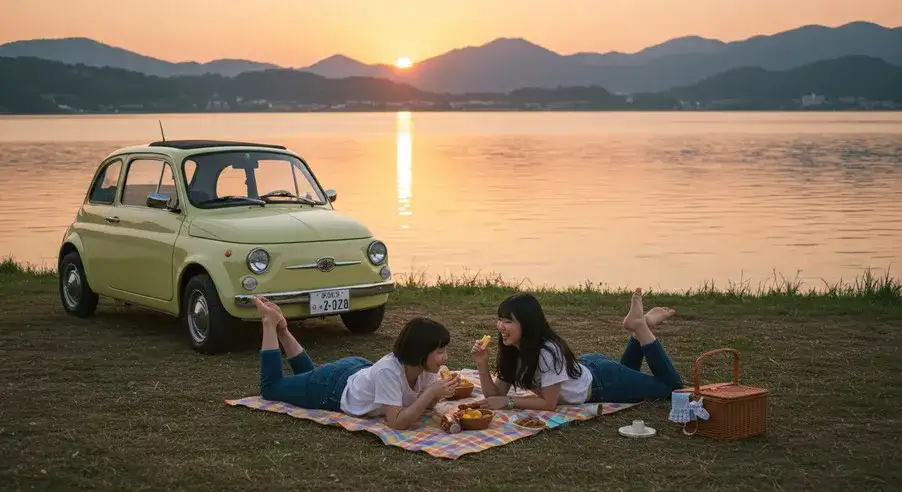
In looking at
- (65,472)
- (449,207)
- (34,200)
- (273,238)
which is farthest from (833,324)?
(34,200)

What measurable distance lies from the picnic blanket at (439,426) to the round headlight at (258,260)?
2.03 metres

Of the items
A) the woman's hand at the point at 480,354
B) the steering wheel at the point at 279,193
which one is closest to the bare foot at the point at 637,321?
the woman's hand at the point at 480,354

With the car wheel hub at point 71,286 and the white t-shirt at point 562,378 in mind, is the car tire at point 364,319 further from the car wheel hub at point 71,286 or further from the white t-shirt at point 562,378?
the white t-shirt at point 562,378

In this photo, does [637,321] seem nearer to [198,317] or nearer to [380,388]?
[380,388]

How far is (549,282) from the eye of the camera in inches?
802

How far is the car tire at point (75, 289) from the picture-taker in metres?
12.4

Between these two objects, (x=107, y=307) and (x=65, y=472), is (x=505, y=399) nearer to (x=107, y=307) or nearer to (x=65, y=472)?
(x=65, y=472)

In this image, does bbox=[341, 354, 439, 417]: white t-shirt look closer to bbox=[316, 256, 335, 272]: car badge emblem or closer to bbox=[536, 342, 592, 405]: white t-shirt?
bbox=[536, 342, 592, 405]: white t-shirt

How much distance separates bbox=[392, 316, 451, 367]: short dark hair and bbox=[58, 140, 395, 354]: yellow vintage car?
3212mm

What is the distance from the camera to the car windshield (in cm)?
1115

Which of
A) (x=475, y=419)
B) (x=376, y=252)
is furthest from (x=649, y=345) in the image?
(x=376, y=252)

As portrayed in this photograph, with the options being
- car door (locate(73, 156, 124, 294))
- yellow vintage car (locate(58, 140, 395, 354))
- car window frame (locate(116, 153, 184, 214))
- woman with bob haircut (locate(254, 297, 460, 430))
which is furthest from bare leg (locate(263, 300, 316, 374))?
car door (locate(73, 156, 124, 294))

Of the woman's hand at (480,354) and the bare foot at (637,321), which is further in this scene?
the bare foot at (637,321)

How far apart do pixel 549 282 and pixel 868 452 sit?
13.4 meters
